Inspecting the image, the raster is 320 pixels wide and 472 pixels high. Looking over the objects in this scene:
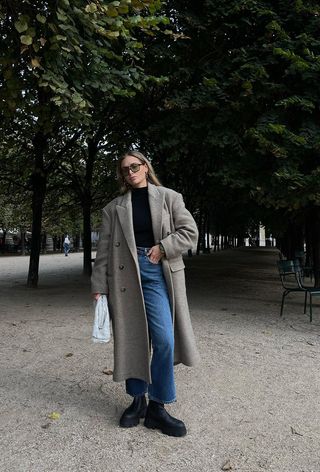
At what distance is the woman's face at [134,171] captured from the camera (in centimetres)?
335

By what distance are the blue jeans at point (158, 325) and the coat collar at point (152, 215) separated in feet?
0.35

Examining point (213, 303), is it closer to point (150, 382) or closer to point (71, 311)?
point (71, 311)

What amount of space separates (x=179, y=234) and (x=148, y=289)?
447mm

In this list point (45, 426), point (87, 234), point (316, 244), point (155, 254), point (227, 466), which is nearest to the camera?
point (227, 466)

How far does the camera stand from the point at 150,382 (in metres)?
3.25

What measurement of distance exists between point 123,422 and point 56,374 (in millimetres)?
1532

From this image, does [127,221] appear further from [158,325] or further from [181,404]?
[181,404]

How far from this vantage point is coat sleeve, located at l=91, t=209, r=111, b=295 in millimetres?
3377

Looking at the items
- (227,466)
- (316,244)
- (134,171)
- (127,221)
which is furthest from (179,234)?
(316,244)

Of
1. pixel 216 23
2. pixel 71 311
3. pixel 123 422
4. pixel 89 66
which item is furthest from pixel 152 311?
pixel 216 23

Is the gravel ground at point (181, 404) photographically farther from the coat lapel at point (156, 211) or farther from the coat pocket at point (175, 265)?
the coat lapel at point (156, 211)

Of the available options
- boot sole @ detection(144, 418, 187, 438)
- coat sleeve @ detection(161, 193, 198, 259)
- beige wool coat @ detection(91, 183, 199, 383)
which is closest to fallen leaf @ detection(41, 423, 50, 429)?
beige wool coat @ detection(91, 183, 199, 383)

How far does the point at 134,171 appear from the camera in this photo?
3352 mm

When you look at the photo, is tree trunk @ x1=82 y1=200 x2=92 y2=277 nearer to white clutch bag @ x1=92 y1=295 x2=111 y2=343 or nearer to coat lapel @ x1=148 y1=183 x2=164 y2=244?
white clutch bag @ x1=92 y1=295 x2=111 y2=343
